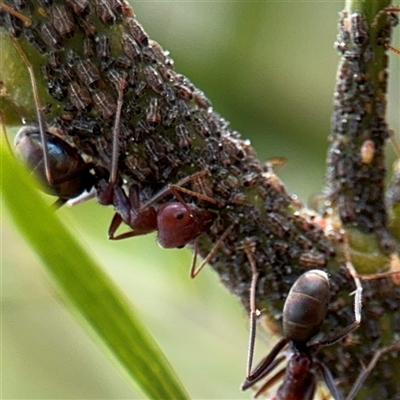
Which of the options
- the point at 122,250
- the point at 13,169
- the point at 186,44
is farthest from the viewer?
the point at 186,44

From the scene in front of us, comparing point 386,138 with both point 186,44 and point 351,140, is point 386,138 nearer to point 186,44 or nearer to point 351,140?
point 351,140

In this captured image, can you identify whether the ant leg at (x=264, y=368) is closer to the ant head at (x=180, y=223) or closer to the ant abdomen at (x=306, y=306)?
the ant abdomen at (x=306, y=306)

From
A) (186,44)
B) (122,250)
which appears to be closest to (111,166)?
(122,250)

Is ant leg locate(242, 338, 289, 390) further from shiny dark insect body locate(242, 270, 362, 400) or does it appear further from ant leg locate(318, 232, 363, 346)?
ant leg locate(318, 232, 363, 346)

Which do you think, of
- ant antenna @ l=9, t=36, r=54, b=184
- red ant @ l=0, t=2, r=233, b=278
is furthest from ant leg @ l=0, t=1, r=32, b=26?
red ant @ l=0, t=2, r=233, b=278

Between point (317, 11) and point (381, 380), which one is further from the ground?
point (317, 11)

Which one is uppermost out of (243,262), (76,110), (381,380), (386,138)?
(76,110)
